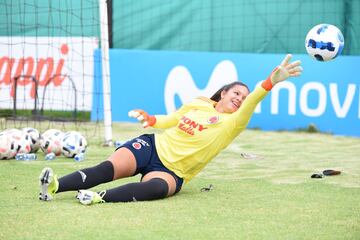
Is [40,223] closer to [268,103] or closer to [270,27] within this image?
[268,103]

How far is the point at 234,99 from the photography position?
23.4 feet

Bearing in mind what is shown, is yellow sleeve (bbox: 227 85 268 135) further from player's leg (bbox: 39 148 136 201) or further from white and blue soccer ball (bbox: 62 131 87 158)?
white and blue soccer ball (bbox: 62 131 87 158)

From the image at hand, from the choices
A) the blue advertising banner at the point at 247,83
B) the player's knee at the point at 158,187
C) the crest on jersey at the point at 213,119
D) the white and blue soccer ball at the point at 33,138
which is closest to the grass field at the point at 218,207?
the player's knee at the point at 158,187

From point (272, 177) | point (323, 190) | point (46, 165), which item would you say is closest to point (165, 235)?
point (323, 190)

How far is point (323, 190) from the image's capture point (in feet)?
24.7

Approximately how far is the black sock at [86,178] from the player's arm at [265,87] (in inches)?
46.0

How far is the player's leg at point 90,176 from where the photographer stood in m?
6.52

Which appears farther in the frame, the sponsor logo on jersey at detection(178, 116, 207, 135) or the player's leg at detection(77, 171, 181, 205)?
the sponsor logo on jersey at detection(178, 116, 207, 135)

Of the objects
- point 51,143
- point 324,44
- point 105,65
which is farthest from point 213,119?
point 105,65

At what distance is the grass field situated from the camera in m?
5.53

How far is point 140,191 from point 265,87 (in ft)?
4.44

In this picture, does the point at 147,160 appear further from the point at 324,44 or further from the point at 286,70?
the point at 324,44

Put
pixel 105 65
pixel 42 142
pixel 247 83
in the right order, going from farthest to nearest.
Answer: pixel 247 83
pixel 105 65
pixel 42 142

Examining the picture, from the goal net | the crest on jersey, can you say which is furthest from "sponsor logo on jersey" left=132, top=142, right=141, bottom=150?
the goal net
